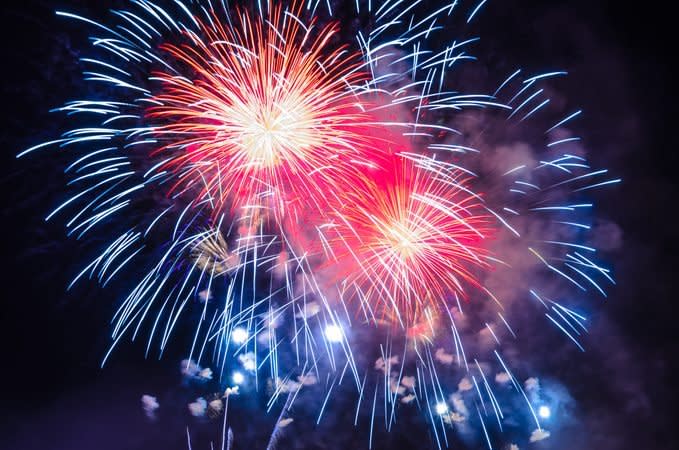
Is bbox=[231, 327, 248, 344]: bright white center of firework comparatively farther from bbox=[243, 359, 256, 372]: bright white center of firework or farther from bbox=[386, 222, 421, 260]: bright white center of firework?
bbox=[386, 222, 421, 260]: bright white center of firework

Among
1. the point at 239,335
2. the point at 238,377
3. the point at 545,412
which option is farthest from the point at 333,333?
the point at 545,412

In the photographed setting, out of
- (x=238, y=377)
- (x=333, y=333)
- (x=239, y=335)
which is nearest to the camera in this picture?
(x=333, y=333)

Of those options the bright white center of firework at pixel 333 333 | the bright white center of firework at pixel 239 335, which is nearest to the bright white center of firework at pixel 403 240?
the bright white center of firework at pixel 333 333

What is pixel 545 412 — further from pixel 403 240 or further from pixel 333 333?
pixel 403 240

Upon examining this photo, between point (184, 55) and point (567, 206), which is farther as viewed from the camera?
point (567, 206)

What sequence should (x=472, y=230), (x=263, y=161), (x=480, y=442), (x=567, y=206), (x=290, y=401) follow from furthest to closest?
1. (x=290, y=401)
2. (x=480, y=442)
3. (x=567, y=206)
4. (x=472, y=230)
5. (x=263, y=161)

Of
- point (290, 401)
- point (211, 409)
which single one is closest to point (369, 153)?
point (211, 409)

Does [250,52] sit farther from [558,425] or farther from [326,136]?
[558,425]
